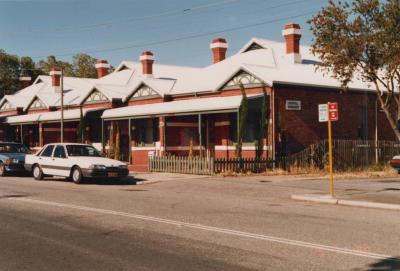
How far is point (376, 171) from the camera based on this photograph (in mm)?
24500

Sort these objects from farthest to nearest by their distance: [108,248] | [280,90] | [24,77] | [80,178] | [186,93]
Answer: [24,77]
[186,93]
[280,90]
[80,178]
[108,248]

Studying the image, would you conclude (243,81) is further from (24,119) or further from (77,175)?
(24,119)

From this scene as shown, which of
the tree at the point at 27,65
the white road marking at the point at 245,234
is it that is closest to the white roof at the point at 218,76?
the white road marking at the point at 245,234

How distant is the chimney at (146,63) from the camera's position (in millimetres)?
38591

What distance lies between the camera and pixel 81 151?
70.0ft

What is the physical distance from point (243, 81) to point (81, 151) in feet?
30.7

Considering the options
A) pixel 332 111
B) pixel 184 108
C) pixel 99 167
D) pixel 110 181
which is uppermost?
pixel 184 108

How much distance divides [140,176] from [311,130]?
8.82m

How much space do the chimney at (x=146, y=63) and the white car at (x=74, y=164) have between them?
17.1 metres

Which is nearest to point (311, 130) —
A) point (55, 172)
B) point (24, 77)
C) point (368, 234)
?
point (55, 172)

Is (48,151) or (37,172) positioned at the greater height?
(48,151)

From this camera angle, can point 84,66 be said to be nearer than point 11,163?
No

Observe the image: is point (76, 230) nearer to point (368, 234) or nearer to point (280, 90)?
point (368, 234)

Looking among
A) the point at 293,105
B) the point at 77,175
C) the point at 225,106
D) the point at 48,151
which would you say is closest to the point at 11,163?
the point at 48,151
